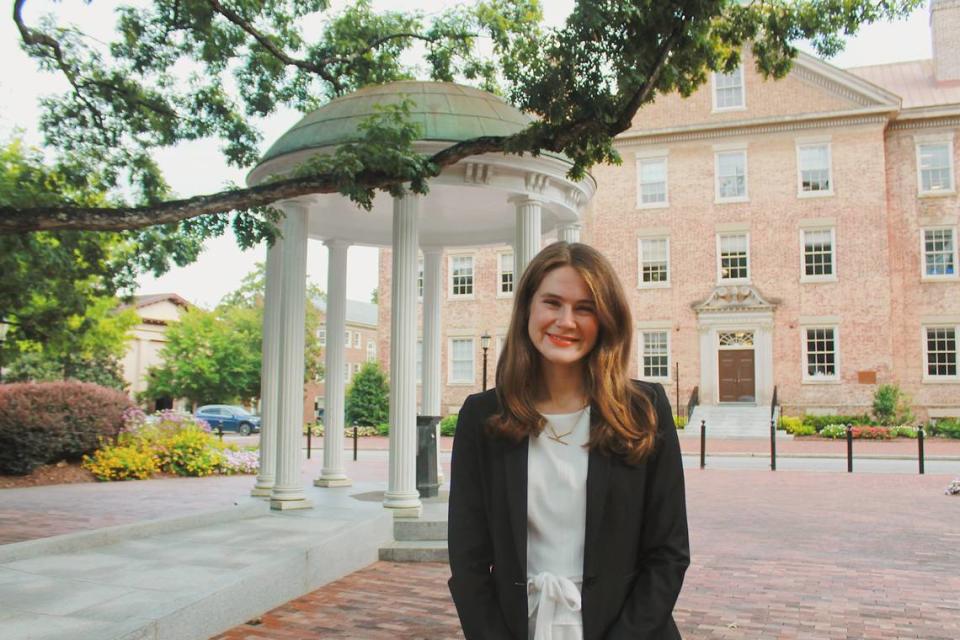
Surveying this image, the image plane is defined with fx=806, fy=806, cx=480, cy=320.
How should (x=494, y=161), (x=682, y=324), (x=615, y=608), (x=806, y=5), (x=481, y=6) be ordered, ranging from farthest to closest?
(x=682, y=324) → (x=481, y=6) → (x=494, y=161) → (x=806, y=5) → (x=615, y=608)

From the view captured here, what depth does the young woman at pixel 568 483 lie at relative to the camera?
2.32m

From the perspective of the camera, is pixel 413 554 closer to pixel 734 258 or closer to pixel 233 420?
pixel 734 258

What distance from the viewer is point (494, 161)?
9.76 meters

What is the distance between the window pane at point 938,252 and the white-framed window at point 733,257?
6575 millimetres

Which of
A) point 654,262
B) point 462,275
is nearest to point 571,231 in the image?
point 654,262

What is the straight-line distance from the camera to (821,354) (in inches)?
1201

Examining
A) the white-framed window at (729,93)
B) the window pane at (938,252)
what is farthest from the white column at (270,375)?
the window pane at (938,252)

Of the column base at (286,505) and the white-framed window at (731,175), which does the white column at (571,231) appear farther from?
the white-framed window at (731,175)

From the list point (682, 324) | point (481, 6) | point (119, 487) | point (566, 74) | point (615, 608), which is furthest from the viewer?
point (682, 324)

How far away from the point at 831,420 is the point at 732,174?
10379mm

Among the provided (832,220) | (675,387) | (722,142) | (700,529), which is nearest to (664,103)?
(722,142)

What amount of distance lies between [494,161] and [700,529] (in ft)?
17.5

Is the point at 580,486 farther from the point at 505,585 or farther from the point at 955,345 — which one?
the point at 955,345

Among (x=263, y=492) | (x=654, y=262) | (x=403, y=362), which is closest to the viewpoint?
(x=403, y=362)
